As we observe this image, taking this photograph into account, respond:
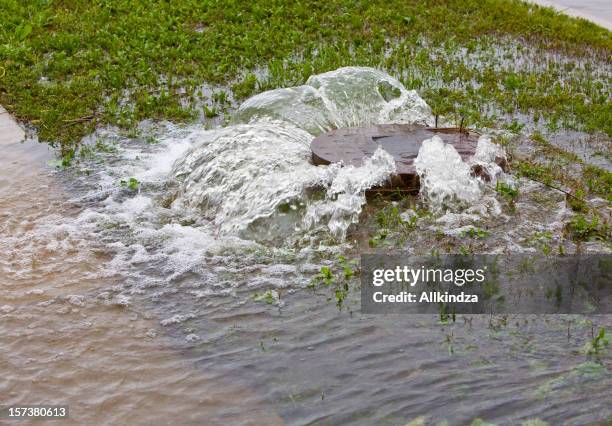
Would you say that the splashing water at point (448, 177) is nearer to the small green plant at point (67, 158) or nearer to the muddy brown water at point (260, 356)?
the muddy brown water at point (260, 356)

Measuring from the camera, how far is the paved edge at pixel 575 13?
48.8 ft

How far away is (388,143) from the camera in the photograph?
26.9 feet

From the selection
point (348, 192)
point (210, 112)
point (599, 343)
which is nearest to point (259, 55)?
point (210, 112)

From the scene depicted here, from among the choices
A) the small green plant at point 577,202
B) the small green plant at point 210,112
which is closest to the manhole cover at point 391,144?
the small green plant at point 577,202

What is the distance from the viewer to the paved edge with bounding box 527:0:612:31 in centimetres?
1488

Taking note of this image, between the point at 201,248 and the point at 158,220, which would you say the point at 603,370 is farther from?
the point at 158,220

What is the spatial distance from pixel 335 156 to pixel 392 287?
2.13 m

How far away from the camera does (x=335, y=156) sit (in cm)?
775

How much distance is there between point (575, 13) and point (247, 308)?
1254cm

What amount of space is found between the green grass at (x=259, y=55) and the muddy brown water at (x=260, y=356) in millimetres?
3879

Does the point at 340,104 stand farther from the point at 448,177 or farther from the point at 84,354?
the point at 84,354

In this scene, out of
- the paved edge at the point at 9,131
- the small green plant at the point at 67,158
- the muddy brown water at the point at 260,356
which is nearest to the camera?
the muddy brown water at the point at 260,356

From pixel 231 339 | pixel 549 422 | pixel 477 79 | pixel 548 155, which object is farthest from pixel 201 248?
pixel 477 79

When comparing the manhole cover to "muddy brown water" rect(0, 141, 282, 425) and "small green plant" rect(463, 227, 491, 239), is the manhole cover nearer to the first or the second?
"small green plant" rect(463, 227, 491, 239)
